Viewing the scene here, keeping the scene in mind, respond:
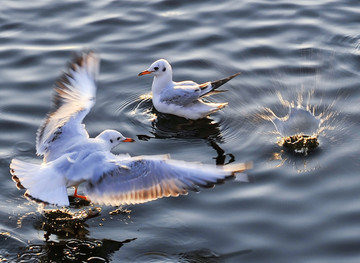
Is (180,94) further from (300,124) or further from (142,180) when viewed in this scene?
(142,180)

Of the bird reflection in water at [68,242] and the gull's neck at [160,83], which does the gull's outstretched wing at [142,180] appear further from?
the gull's neck at [160,83]

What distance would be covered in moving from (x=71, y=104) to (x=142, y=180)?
187cm

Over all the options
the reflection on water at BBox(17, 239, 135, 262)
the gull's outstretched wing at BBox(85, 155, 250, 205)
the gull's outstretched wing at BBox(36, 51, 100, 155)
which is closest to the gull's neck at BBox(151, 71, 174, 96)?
the gull's outstretched wing at BBox(36, 51, 100, 155)

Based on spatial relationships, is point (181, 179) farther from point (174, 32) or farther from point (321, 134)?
point (174, 32)

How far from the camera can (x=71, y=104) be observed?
8.37m

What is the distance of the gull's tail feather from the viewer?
22.0ft

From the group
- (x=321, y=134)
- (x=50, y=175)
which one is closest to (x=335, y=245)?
(x=321, y=134)

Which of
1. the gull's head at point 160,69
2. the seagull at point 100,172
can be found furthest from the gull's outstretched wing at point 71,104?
the gull's head at point 160,69

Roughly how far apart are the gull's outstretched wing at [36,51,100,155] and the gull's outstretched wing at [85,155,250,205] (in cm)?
91

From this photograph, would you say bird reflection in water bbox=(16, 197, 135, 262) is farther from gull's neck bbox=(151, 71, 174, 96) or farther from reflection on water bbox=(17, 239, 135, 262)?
gull's neck bbox=(151, 71, 174, 96)

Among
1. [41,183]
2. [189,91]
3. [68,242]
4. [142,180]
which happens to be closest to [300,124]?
[189,91]

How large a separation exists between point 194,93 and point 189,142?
0.88 m

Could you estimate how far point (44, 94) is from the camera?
9.83 m

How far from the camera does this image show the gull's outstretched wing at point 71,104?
788cm
